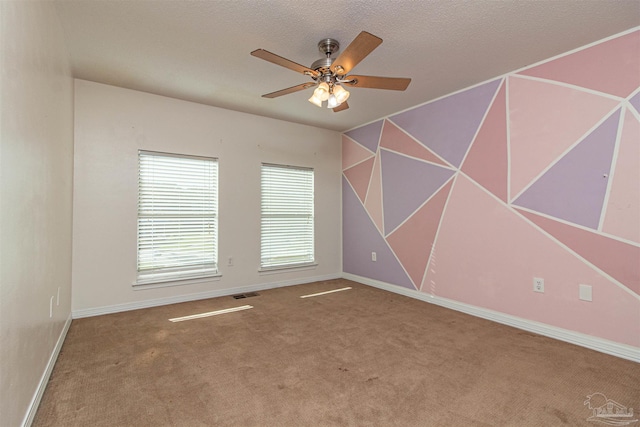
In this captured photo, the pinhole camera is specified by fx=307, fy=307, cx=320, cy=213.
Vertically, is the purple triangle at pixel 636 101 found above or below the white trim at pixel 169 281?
above

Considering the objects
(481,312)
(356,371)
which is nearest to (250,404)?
(356,371)

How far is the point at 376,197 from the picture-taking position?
4645 millimetres

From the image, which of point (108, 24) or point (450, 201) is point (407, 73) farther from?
point (108, 24)

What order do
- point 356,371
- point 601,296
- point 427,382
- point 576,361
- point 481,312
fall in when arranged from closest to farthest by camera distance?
point 427,382
point 356,371
point 576,361
point 601,296
point 481,312

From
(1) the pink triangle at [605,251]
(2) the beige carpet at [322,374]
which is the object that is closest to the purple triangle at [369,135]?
(1) the pink triangle at [605,251]

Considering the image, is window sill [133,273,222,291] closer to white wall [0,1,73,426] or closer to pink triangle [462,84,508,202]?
white wall [0,1,73,426]

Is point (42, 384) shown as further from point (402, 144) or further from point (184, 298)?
point (402, 144)

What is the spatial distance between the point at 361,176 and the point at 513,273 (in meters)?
2.56

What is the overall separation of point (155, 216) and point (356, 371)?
2.96m

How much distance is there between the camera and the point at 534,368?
7.24 ft

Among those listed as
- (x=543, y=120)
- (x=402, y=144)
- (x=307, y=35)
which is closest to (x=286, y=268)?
(x=402, y=144)

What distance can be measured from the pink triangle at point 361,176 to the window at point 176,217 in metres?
2.17

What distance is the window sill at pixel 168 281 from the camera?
142 inches

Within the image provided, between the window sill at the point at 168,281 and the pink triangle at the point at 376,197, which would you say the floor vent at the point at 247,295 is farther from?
the pink triangle at the point at 376,197
